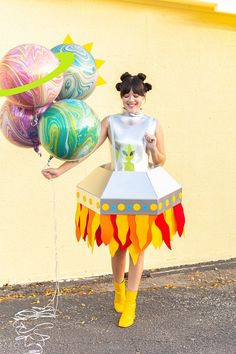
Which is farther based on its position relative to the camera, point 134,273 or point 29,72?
point 134,273

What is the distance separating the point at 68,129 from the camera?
212 cm

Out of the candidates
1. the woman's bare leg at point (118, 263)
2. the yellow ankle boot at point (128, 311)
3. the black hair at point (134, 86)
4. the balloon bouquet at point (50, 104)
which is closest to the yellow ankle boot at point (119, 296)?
the woman's bare leg at point (118, 263)

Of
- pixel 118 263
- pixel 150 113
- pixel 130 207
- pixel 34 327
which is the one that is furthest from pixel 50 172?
pixel 150 113

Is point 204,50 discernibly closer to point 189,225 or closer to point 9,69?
point 189,225

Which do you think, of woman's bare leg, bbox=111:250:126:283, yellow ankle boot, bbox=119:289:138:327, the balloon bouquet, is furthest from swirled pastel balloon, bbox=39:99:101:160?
yellow ankle boot, bbox=119:289:138:327

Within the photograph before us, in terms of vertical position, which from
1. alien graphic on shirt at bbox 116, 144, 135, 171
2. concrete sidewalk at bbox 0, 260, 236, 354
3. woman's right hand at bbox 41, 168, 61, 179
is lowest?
concrete sidewalk at bbox 0, 260, 236, 354

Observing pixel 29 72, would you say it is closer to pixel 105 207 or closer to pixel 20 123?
pixel 20 123

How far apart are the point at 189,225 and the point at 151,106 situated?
958mm

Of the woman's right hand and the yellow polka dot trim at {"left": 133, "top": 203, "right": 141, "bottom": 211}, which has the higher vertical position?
the woman's right hand

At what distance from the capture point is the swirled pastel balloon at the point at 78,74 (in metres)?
2.26

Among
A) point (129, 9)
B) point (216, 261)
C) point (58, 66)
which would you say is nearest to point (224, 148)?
point (216, 261)

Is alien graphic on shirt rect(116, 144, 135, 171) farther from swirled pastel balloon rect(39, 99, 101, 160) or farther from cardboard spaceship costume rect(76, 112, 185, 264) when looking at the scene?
swirled pastel balloon rect(39, 99, 101, 160)

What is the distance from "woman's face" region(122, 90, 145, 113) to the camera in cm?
258

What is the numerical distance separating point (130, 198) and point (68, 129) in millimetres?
517
